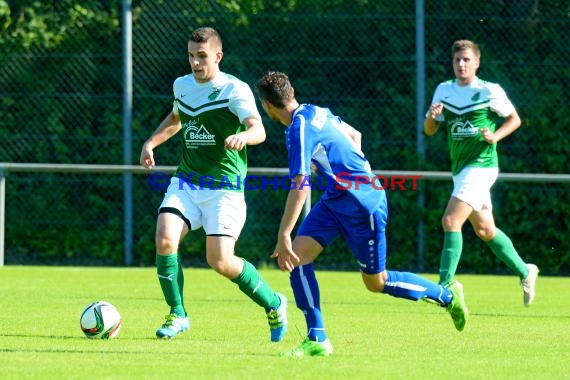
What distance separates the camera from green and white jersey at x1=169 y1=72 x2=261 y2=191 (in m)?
7.66

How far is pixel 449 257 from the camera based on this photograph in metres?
9.45

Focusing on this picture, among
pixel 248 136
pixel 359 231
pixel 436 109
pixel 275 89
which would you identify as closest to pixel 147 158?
pixel 248 136

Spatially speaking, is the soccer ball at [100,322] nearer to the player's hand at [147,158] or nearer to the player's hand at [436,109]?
the player's hand at [147,158]

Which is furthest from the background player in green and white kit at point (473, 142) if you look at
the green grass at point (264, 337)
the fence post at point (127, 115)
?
the fence post at point (127, 115)

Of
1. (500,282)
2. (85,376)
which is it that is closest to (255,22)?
(500,282)

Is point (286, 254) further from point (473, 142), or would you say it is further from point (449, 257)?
point (473, 142)

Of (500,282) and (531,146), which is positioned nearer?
(500,282)

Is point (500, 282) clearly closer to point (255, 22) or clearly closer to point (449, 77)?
point (449, 77)

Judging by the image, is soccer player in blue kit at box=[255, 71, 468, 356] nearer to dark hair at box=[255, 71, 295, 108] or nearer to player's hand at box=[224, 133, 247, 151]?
dark hair at box=[255, 71, 295, 108]

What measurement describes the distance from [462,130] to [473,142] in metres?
0.14

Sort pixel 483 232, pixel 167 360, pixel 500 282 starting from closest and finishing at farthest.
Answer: pixel 167 360, pixel 483 232, pixel 500 282

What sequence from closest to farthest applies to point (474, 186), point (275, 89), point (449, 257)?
point (275, 89)
point (449, 257)
point (474, 186)

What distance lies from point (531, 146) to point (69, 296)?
20.6 feet

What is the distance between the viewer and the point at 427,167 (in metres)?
14.3
